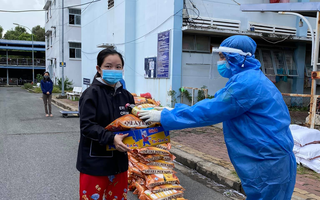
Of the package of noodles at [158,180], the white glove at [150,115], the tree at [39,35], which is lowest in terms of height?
the package of noodles at [158,180]

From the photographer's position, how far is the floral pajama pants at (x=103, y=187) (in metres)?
2.26

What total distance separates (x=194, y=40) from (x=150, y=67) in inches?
97.2

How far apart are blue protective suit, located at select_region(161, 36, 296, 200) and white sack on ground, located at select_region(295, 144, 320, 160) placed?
339 cm

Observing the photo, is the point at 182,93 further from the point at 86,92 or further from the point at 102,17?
the point at 102,17

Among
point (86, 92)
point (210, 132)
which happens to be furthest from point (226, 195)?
point (210, 132)

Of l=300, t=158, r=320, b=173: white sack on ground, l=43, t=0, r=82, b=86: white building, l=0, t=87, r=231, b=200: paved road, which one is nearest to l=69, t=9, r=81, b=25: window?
l=43, t=0, r=82, b=86: white building

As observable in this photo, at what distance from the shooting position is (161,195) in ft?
11.9

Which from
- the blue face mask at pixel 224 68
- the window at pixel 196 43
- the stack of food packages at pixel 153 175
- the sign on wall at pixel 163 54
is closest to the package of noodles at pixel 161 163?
the stack of food packages at pixel 153 175

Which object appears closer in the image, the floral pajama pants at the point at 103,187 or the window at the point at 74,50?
the floral pajama pants at the point at 103,187

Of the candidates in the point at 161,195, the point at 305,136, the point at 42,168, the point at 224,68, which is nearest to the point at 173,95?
the point at 305,136

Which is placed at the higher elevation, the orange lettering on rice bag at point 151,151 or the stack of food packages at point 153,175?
the orange lettering on rice bag at point 151,151

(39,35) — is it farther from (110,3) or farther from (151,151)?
(151,151)

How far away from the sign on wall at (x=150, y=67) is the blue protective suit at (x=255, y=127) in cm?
1039

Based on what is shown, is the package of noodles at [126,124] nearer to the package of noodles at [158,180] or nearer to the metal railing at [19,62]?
the package of noodles at [158,180]
